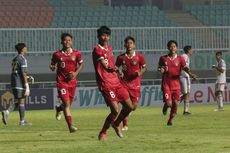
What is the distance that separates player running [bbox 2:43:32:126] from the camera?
70.2 ft

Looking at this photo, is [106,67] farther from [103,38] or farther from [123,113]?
[123,113]

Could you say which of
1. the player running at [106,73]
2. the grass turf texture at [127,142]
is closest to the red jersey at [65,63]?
the grass turf texture at [127,142]

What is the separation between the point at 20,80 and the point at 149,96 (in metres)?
15.0

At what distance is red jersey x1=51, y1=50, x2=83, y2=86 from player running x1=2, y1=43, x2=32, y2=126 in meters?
4.17

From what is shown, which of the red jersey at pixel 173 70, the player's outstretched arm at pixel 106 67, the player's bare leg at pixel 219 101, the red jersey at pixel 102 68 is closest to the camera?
the player's outstretched arm at pixel 106 67

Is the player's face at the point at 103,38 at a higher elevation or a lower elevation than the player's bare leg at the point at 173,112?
higher

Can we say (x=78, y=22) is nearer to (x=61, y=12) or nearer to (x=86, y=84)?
(x=61, y=12)

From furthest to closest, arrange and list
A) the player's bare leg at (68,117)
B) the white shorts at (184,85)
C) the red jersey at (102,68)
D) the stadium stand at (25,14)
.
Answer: the stadium stand at (25,14)
the white shorts at (184,85)
the player's bare leg at (68,117)
the red jersey at (102,68)

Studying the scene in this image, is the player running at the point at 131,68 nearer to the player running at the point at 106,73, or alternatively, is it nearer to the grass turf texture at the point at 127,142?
the grass turf texture at the point at 127,142

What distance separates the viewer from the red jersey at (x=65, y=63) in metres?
17.2

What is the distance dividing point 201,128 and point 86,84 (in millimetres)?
18830

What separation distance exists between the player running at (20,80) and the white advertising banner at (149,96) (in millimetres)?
12392

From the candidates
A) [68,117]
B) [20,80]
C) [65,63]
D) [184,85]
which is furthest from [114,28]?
[68,117]

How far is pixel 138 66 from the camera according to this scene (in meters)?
17.8
